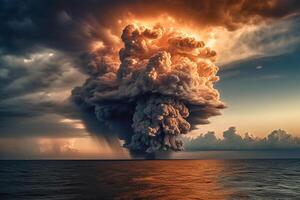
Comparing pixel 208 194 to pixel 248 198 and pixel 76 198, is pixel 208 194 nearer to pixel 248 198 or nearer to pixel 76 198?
pixel 248 198

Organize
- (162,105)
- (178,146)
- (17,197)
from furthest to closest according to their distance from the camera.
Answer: (178,146) → (162,105) → (17,197)

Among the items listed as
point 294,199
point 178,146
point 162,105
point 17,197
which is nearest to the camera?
point 294,199

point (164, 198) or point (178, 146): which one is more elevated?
point (178, 146)

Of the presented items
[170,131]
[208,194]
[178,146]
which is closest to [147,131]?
[170,131]

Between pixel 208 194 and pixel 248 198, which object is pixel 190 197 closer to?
pixel 208 194

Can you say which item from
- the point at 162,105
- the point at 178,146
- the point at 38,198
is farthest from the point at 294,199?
the point at 178,146

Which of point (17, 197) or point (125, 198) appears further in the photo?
point (17, 197)

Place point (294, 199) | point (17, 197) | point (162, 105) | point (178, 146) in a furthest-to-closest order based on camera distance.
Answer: point (178, 146)
point (162, 105)
point (17, 197)
point (294, 199)

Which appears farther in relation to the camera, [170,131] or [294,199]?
[170,131]

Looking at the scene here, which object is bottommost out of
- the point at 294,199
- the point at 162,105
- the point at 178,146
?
the point at 294,199
